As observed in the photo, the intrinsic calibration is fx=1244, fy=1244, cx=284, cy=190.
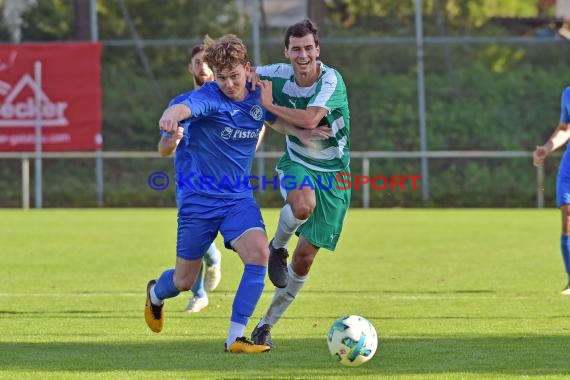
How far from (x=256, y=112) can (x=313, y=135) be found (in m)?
0.54

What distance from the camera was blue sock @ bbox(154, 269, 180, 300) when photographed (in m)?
7.40

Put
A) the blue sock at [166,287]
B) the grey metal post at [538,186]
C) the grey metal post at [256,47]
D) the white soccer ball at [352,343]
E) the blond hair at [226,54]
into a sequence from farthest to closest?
the grey metal post at [538,186], the grey metal post at [256,47], the blue sock at [166,287], the blond hair at [226,54], the white soccer ball at [352,343]

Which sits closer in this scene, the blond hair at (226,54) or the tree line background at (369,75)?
the blond hair at (226,54)

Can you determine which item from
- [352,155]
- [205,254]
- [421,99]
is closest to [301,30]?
[205,254]

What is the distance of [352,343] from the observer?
21.1 ft

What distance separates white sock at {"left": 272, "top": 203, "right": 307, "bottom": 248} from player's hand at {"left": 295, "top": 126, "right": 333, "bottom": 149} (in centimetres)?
40

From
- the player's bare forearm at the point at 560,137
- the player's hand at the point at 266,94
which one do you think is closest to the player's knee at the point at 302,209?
the player's hand at the point at 266,94

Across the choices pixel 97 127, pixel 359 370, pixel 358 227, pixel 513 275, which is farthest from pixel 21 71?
pixel 359 370

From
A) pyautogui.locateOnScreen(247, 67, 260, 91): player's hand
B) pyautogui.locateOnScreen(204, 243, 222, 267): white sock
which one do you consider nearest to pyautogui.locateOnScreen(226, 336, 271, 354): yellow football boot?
pyautogui.locateOnScreen(247, 67, 260, 91): player's hand

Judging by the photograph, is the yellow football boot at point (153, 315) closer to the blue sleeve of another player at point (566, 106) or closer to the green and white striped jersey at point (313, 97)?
the green and white striped jersey at point (313, 97)

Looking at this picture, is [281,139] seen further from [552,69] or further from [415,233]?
[415,233]

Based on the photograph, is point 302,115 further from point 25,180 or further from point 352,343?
point 25,180

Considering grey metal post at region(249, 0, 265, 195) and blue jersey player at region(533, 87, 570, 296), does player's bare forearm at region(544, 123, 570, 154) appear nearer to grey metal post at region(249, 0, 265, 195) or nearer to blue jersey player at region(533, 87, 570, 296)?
blue jersey player at region(533, 87, 570, 296)

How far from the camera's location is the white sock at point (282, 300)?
7458 mm
